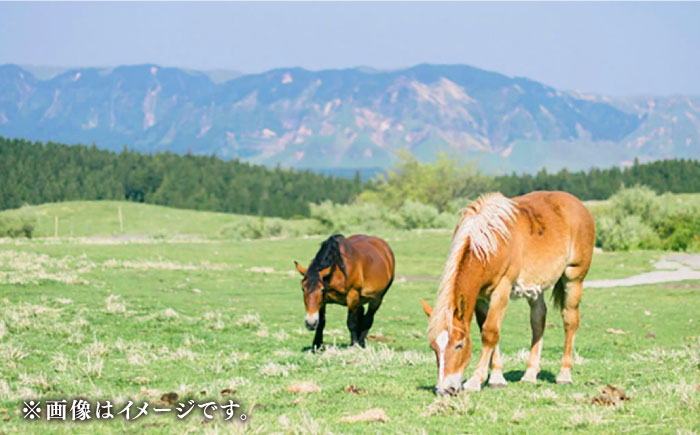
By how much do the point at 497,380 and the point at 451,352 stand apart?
112 centimetres

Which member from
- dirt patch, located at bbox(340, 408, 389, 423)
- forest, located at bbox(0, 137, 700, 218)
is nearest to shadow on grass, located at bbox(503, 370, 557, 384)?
dirt patch, located at bbox(340, 408, 389, 423)

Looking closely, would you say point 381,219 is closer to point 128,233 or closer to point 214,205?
point 128,233

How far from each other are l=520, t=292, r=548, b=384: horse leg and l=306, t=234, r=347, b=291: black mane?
14.0 ft

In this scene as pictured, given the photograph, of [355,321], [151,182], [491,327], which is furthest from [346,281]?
[151,182]

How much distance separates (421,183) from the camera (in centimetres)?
8731

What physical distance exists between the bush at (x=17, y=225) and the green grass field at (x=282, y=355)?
1266 inches

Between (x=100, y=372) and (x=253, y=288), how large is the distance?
747 inches

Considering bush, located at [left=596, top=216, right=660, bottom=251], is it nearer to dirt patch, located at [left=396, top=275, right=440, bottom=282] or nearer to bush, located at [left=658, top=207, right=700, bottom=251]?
bush, located at [left=658, top=207, right=700, bottom=251]

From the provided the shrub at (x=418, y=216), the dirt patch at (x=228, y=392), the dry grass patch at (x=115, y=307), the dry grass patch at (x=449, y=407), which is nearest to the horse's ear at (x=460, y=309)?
the dry grass patch at (x=449, y=407)

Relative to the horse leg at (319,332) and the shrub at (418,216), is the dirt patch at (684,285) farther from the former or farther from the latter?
the shrub at (418,216)

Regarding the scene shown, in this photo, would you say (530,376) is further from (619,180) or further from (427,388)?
(619,180)

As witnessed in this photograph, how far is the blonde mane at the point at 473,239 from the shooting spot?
7574 mm

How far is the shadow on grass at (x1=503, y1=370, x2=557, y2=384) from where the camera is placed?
9.19 m

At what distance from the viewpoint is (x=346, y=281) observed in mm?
12914
